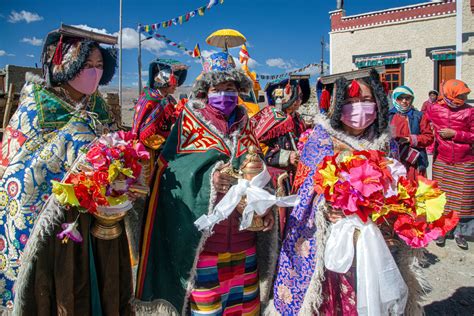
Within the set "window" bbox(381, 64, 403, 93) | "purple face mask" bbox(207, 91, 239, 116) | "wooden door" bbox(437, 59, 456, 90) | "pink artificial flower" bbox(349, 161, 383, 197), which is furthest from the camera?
"window" bbox(381, 64, 403, 93)

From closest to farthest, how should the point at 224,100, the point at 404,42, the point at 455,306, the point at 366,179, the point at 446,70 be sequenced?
the point at 366,179, the point at 224,100, the point at 455,306, the point at 446,70, the point at 404,42

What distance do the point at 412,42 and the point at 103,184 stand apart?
21.8m

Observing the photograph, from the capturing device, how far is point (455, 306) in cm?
396

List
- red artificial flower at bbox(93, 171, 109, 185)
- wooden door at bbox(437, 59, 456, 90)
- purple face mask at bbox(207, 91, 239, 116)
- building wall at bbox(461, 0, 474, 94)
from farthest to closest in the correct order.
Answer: wooden door at bbox(437, 59, 456, 90) < building wall at bbox(461, 0, 474, 94) < purple face mask at bbox(207, 91, 239, 116) < red artificial flower at bbox(93, 171, 109, 185)


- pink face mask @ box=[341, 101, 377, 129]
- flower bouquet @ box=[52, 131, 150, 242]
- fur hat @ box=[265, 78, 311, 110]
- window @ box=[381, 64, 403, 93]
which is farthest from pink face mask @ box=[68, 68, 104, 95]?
window @ box=[381, 64, 403, 93]

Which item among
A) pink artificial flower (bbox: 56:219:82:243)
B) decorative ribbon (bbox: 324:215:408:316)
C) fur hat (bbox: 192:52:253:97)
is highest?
fur hat (bbox: 192:52:253:97)

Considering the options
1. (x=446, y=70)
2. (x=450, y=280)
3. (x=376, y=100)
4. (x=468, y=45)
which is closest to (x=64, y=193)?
(x=376, y=100)

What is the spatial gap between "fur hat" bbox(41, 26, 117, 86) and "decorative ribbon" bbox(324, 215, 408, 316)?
190 centimetres

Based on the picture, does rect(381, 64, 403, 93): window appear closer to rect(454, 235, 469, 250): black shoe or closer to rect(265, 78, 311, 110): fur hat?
rect(454, 235, 469, 250): black shoe

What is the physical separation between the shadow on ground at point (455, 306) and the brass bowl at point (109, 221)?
3.17 metres

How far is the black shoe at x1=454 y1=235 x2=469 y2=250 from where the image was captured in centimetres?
557

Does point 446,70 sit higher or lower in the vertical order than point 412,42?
lower

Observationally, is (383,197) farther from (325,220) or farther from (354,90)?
(354,90)

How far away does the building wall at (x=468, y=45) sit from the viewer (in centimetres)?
1229
